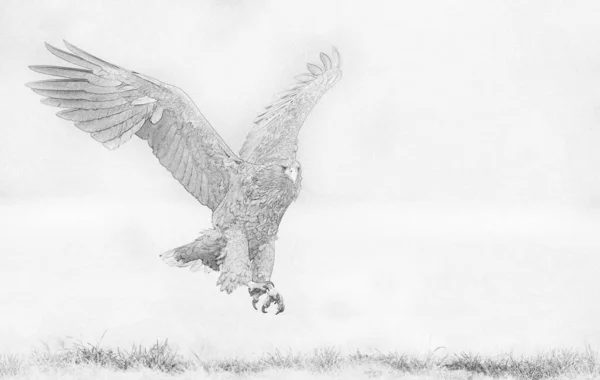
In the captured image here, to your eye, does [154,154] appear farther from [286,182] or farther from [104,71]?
[286,182]

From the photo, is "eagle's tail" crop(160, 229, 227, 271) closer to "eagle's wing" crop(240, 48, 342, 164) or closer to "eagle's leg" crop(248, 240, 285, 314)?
"eagle's leg" crop(248, 240, 285, 314)

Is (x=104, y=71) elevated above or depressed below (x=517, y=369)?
above

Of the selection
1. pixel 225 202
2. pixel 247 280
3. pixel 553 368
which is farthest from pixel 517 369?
pixel 225 202

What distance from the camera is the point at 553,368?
16.0ft

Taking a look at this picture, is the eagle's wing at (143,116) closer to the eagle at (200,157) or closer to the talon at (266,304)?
the eagle at (200,157)

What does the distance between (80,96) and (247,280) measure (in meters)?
1.72

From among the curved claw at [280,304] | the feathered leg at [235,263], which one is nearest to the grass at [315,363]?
the curved claw at [280,304]

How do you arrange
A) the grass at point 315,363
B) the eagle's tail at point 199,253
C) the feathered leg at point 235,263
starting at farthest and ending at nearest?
1. the eagle's tail at point 199,253
2. the feathered leg at point 235,263
3. the grass at point 315,363

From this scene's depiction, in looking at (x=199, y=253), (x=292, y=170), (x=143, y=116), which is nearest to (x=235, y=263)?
(x=199, y=253)

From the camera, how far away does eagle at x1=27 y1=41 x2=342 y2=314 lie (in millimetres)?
4891

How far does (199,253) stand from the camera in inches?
208

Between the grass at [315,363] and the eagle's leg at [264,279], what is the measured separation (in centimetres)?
38

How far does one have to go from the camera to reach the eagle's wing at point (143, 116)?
4.86 metres

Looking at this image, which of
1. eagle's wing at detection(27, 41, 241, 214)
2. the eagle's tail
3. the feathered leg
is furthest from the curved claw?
eagle's wing at detection(27, 41, 241, 214)
